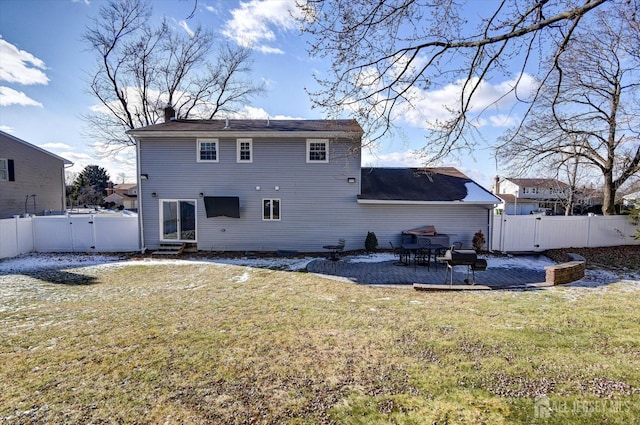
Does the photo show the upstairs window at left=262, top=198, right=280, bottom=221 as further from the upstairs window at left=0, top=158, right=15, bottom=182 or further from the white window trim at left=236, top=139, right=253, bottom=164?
the upstairs window at left=0, top=158, right=15, bottom=182

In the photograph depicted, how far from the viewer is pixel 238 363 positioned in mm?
3830

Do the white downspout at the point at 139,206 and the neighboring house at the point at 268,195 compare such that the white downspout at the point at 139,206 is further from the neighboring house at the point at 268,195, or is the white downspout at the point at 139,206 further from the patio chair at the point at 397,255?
the patio chair at the point at 397,255

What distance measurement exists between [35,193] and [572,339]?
2550 centimetres

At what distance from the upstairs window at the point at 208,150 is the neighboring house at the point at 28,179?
39.2 feet

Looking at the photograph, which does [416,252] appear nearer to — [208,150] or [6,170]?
[208,150]

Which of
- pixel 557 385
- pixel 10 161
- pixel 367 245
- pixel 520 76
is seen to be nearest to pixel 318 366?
pixel 557 385

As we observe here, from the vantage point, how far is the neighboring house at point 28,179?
16.4 metres

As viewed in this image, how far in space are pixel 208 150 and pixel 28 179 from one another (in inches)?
518

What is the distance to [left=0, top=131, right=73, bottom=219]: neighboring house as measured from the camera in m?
16.4

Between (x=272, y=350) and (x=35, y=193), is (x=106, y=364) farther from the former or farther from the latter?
(x=35, y=193)

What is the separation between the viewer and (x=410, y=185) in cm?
1420

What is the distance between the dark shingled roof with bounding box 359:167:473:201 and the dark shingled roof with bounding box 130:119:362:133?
300 cm

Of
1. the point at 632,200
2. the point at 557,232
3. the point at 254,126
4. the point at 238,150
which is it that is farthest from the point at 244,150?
the point at 632,200

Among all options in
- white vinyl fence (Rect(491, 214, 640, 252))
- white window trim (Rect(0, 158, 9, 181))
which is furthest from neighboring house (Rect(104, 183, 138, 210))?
white vinyl fence (Rect(491, 214, 640, 252))
